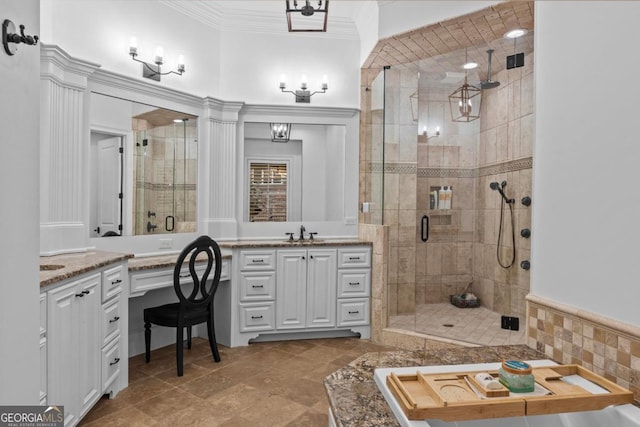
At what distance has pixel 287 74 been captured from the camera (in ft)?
13.8

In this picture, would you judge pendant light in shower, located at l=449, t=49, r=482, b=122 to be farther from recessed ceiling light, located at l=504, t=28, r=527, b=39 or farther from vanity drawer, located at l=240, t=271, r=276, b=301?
vanity drawer, located at l=240, t=271, r=276, b=301

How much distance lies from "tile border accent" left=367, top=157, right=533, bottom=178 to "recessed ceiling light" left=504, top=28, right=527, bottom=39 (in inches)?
42.6

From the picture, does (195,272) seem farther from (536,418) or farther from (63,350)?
(536,418)

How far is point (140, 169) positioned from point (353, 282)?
217 cm

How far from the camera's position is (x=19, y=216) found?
0.96m

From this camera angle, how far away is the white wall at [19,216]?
2.96 feet

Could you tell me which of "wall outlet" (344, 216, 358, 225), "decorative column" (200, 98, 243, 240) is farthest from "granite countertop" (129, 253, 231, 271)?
"wall outlet" (344, 216, 358, 225)

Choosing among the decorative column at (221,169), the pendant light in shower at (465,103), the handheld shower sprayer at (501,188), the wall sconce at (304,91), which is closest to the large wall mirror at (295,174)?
the decorative column at (221,169)

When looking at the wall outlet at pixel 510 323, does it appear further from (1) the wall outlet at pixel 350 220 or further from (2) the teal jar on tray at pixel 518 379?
(2) the teal jar on tray at pixel 518 379

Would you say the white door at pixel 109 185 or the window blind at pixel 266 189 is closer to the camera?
→ the white door at pixel 109 185

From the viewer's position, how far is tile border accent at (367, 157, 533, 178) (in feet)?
12.7

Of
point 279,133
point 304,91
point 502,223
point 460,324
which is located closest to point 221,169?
point 279,133

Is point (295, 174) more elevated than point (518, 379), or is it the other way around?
point (295, 174)

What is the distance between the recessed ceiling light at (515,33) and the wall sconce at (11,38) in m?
3.42
